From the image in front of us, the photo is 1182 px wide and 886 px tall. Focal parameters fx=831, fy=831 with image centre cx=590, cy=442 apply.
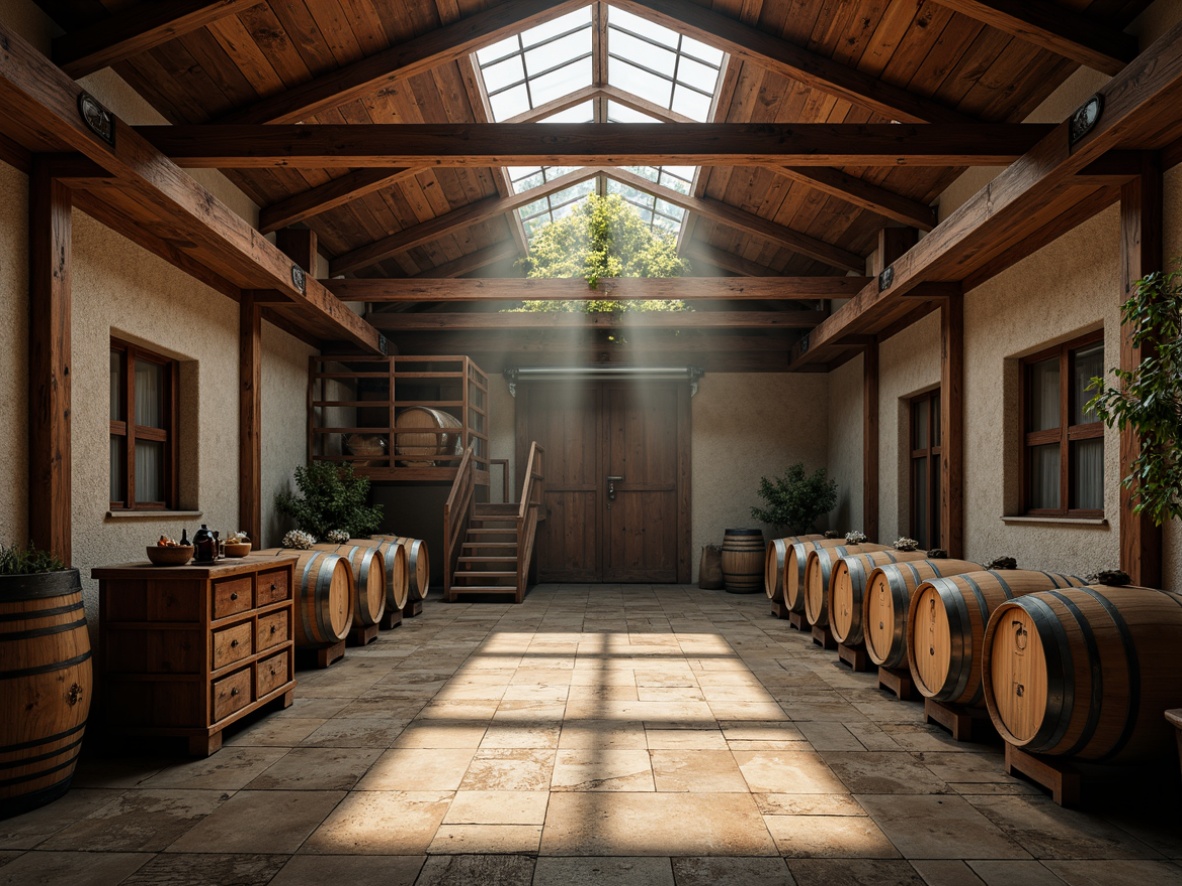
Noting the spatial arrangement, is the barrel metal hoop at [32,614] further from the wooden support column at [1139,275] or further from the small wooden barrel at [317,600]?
the wooden support column at [1139,275]

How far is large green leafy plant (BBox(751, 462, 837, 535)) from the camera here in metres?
9.48

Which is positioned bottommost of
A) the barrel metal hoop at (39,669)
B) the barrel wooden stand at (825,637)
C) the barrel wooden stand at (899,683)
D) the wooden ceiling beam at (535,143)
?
the barrel wooden stand at (825,637)

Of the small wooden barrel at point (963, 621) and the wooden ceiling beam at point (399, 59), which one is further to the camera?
the wooden ceiling beam at point (399, 59)

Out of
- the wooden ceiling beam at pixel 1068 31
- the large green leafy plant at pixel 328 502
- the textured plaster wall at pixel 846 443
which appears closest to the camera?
the wooden ceiling beam at pixel 1068 31

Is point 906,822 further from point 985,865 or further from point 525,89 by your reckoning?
point 525,89

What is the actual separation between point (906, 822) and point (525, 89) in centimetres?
625

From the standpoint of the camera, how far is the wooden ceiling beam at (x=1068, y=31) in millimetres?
3855

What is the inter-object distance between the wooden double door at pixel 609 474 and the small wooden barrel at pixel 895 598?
5.90 m

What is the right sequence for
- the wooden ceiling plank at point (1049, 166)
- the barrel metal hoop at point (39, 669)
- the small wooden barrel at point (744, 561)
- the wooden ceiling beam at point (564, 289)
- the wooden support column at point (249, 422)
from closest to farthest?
the barrel metal hoop at point (39, 669), the wooden ceiling plank at point (1049, 166), the wooden support column at point (249, 422), the wooden ceiling beam at point (564, 289), the small wooden barrel at point (744, 561)

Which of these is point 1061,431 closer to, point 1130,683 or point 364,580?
point 1130,683

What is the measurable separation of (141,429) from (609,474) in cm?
625

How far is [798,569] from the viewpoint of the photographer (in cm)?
688

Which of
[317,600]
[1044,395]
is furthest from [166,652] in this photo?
[1044,395]

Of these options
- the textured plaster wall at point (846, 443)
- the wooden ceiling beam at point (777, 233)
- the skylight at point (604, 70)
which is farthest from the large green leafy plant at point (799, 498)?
the skylight at point (604, 70)
